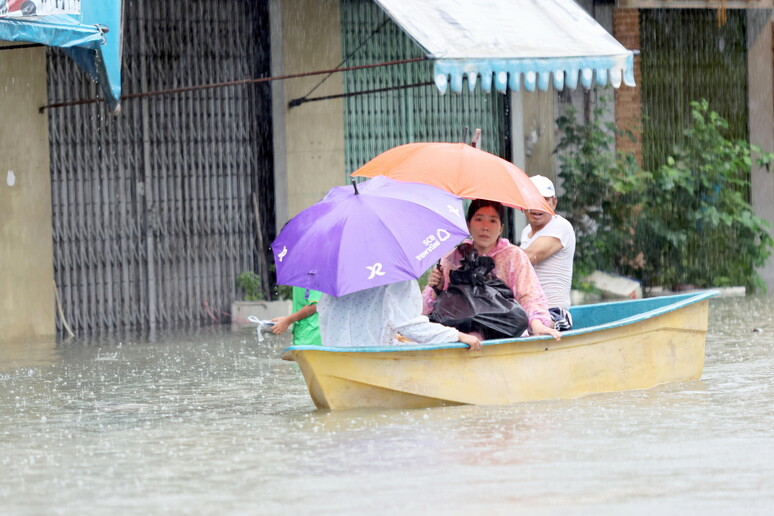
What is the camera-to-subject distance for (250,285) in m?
16.2

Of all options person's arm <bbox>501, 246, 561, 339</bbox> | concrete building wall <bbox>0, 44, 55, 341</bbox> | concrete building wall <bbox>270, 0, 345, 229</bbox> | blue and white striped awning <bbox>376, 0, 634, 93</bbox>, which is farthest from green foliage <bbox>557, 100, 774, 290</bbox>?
person's arm <bbox>501, 246, 561, 339</bbox>

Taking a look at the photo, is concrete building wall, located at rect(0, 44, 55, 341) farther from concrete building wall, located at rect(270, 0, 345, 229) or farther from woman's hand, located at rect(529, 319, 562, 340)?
woman's hand, located at rect(529, 319, 562, 340)

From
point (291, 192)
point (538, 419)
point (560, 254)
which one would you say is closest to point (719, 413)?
point (538, 419)

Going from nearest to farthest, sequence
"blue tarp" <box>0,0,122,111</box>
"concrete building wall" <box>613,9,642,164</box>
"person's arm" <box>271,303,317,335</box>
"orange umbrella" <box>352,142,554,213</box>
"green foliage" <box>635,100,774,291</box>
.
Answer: "orange umbrella" <box>352,142,554,213</box>, "person's arm" <box>271,303,317,335</box>, "blue tarp" <box>0,0,122,111</box>, "green foliage" <box>635,100,774,291</box>, "concrete building wall" <box>613,9,642,164</box>

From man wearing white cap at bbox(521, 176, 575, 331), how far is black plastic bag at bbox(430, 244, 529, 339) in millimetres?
913

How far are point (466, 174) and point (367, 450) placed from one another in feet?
7.32

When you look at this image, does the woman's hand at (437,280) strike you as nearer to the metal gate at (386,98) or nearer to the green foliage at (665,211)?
the metal gate at (386,98)

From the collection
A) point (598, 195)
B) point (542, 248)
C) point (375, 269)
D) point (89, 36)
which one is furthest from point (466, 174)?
point (598, 195)

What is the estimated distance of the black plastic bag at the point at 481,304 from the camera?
9.10 m

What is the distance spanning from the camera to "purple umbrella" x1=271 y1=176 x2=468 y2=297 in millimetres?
8547

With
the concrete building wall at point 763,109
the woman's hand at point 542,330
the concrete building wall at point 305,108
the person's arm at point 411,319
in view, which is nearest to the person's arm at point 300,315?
the person's arm at point 411,319

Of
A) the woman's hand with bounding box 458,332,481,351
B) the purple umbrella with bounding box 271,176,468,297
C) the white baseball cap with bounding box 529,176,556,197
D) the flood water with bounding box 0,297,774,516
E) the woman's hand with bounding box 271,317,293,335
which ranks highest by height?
the white baseball cap with bounding box 529,176,556,197

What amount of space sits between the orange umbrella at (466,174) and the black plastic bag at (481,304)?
45 cm

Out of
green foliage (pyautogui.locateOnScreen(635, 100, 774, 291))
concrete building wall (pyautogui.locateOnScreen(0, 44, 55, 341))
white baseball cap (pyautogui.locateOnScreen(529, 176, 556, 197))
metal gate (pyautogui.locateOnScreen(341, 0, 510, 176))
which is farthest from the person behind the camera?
green foliage (pyautogui.locateOnScreen(635, 100, 774, 291))
